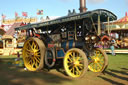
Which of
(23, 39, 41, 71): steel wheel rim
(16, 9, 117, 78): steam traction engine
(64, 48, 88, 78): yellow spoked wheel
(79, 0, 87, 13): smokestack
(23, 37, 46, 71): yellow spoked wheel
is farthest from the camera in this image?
(79, 0, 87, 13): smokestack

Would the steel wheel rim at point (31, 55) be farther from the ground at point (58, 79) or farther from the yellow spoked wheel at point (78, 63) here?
the yellow spoked wheel at point (78, 63)

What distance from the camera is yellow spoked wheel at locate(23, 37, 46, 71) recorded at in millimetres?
5655

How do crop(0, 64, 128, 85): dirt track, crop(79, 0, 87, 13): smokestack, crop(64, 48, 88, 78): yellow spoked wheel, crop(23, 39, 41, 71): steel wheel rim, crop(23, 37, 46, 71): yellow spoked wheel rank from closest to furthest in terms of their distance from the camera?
crop(0, 64, 128, 85): dirt track → crop(64, 48, 88, 78): yellow spoked wheel → crop(23, 37, 46, 71): yellow spoked wheel → crop(23, 39, 41, 71): steel wheel rim → crop(79, 0, 87, 13): smokestack

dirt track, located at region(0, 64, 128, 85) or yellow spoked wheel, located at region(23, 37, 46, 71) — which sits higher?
yellow spoked wheel, located at region(23, 37, 46, 71)

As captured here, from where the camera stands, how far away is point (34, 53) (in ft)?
19.4

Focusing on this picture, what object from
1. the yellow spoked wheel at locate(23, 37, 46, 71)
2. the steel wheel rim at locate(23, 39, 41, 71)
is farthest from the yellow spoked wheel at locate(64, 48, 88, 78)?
the steel wheel rim at locate(23, 39, 41, 71)

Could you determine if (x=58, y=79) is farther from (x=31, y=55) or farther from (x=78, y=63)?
(x=31, y=55)

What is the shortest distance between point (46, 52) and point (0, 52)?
41.7ft

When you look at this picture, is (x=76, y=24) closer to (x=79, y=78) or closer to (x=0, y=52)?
(x=79, y=78)

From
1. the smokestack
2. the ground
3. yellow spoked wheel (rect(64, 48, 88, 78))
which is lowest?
the ground

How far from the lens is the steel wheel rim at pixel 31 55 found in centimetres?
591

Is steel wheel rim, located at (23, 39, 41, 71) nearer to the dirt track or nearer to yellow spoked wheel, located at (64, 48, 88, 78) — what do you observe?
the dirt track

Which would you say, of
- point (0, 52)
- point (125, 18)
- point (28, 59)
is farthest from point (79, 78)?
point (125, 18)

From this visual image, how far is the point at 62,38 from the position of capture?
5.95 meters
